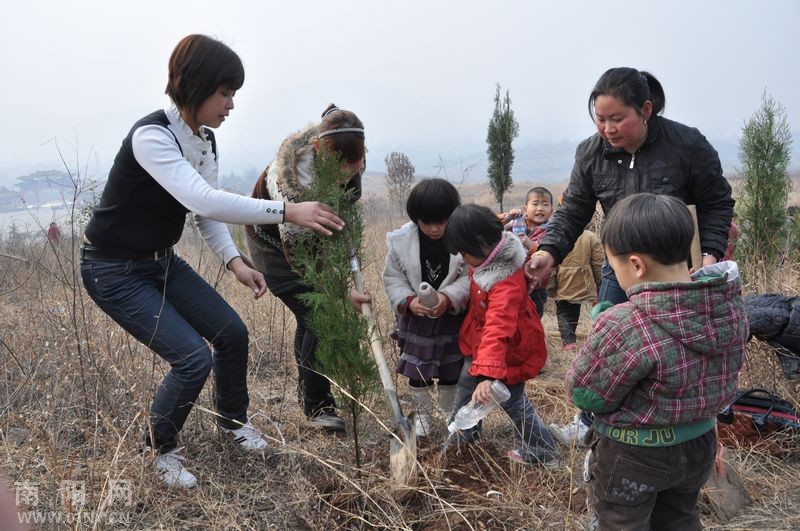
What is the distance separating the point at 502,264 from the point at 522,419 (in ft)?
2.55

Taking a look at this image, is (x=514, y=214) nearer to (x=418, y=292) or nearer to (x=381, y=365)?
(x=418, y=292)

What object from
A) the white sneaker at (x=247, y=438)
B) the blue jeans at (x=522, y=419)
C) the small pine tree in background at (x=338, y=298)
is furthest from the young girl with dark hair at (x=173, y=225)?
the blue jeans at (x=522, y=419)

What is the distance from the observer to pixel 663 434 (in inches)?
72.2

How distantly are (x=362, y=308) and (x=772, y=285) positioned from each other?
11.4ft

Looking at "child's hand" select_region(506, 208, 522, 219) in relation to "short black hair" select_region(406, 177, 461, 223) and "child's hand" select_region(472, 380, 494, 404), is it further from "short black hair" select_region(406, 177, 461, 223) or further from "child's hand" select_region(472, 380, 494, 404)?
"child's hand" select_region(472, 380, 494, 404)

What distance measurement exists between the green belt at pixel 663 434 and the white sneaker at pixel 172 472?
191 centimetres

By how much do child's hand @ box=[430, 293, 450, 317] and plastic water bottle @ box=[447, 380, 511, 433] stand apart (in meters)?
0.57

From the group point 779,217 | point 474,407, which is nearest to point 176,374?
point 474,407

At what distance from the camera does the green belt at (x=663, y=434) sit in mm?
1831

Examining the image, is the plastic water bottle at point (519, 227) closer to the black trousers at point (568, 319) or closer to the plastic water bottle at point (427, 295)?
the black trousers at point (568, 319)

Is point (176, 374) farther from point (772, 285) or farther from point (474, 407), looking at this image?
point (772, 285)

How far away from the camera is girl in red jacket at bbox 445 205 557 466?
2.72 metres

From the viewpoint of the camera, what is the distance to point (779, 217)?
6570 mm

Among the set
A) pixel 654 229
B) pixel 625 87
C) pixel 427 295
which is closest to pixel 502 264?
pixel 427 295
